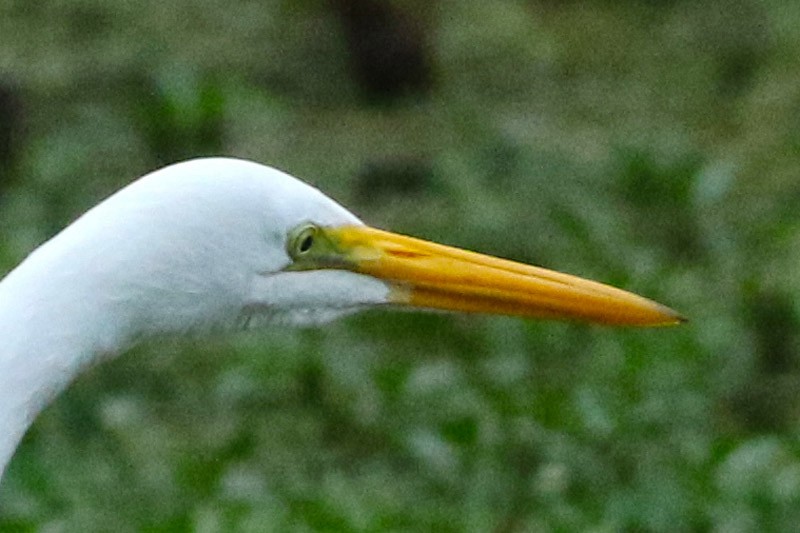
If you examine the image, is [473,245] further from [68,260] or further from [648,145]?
[68,260]

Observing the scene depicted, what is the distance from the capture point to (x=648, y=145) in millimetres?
6852

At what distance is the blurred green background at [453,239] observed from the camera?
492 cm

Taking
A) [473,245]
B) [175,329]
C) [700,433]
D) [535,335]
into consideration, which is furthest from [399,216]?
[175,329]

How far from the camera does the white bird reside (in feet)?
9.61

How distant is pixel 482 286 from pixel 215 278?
0.52 meters

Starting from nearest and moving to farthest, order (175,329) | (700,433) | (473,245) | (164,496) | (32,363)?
(32,363), (175,329), (164,496), (700,433), (473,245)

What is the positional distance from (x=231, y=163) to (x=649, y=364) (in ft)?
8.26

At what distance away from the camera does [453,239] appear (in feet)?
21.0

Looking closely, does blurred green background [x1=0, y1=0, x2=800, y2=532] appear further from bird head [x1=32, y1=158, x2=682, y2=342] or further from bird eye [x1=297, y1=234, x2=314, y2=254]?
bird eye [x1=297, y1=234, x2=314, y2=254]

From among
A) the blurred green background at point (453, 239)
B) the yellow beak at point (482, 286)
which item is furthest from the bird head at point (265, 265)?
the blurred green background at point (453, 239)

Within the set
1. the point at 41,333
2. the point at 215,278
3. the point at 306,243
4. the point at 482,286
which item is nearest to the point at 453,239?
the point at 482,286

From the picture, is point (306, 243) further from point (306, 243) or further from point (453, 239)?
point (453, 239)

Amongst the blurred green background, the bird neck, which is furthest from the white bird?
the blurred green background

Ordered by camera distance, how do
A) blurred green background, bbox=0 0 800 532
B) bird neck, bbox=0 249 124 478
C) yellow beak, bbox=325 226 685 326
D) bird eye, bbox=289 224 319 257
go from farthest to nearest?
blurred green background, bbox=0 0 800 532
yellow beak, bbox=325 226 685 326
bird eye, bbox=289 224 319 257
bird neck, bbox=0 249 124 478
